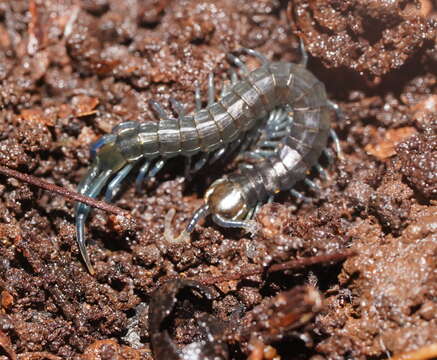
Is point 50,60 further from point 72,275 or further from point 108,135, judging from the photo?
point 72,275

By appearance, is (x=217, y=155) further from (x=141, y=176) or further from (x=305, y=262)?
(x=305, y=262)

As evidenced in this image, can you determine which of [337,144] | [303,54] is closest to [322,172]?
[337,144]

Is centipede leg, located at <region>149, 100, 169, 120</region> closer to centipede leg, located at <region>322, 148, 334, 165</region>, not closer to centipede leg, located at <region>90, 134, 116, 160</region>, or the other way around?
centipede leg, located at <region>90, 134, 116, 160</region>

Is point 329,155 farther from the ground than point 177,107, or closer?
closer

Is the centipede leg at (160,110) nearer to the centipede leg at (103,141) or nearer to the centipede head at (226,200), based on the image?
the centipede leg at (103,141)

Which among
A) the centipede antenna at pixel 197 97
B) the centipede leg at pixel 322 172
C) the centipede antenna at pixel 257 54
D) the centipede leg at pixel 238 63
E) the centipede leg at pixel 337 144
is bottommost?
the centipede leg at pixel 322 172

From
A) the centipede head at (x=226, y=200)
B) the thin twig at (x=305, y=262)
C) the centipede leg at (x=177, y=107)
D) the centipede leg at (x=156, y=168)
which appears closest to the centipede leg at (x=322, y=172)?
the centipede head at (x=226, y=200)

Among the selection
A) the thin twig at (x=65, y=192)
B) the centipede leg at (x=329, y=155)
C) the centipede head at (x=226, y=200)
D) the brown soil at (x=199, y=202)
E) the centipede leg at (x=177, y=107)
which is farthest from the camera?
the centipede leg at (x=329, y=155)

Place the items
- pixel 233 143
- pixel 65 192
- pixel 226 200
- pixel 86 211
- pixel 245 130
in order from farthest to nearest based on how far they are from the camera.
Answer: pixel 233 143, pixel 245 130, pixel 226 200, pixel 86 211, pixel 65 192
